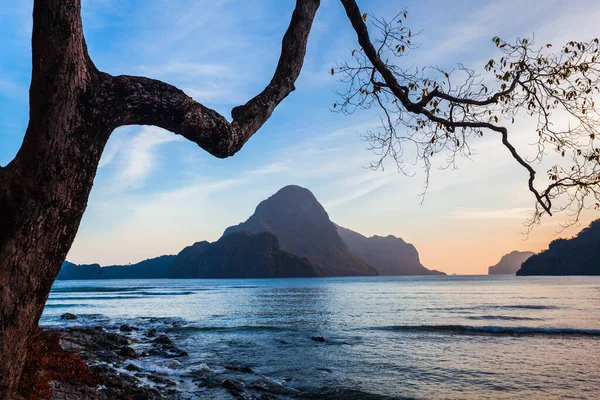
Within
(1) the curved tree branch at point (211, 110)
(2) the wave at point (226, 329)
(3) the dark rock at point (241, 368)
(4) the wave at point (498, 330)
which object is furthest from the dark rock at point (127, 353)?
(4) the wave at point (498, 330)

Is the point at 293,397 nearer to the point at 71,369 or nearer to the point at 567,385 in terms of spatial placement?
the point at 71,369

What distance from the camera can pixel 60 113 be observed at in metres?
3.32

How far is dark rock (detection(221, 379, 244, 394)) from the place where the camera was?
1257 cm

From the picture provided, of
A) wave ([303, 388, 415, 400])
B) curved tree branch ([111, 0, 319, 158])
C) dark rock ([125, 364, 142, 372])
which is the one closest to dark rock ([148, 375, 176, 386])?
dark rock ([125, 364, 142, 372])

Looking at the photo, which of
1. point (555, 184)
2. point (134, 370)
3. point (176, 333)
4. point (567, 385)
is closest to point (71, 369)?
point (134, 370)

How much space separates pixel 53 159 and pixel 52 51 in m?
0.98

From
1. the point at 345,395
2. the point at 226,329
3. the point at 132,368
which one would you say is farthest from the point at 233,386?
the point at 226,329

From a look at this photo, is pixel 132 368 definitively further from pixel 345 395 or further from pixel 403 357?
pixel 403 357

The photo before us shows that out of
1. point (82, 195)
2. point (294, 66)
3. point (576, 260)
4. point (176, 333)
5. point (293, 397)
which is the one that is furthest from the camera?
point (576, 260)

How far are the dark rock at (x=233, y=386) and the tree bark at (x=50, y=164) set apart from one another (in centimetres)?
1047

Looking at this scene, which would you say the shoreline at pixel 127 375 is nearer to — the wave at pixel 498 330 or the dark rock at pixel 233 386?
the dark rock at pixel 233 386

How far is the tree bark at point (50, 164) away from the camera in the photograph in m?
3.13

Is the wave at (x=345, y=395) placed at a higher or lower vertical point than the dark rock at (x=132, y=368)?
lower

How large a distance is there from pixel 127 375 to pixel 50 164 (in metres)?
12.6
